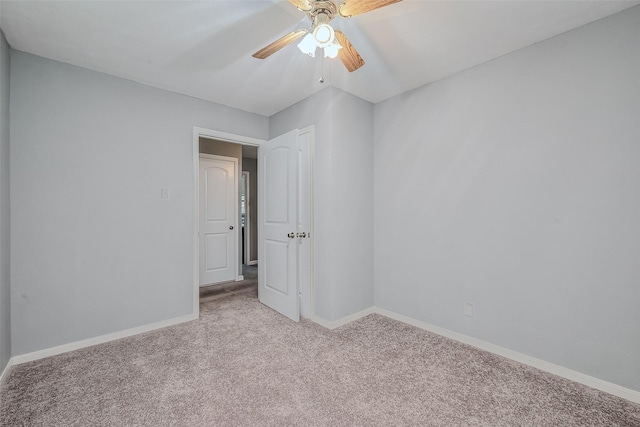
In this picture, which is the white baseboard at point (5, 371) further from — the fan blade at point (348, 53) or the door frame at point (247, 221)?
the door frame at point (247, 221)

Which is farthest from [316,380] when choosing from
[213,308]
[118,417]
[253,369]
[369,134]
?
[369,134]

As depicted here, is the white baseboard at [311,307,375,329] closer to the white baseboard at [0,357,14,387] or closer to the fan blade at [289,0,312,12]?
the white baseboard at [0,357,14,387]

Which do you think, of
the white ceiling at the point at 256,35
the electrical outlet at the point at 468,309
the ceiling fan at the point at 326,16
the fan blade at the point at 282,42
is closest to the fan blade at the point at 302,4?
the ceiling fan at the point at 326,16

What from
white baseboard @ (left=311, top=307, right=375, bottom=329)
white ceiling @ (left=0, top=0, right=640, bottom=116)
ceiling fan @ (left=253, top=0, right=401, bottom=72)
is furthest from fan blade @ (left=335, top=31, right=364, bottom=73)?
white baseboard @ (left=311, top=307, right=375, bottom=329)

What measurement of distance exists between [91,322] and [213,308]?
3.89 feet

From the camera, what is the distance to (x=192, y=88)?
2.83m

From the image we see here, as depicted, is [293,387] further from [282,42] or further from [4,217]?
[4,217]

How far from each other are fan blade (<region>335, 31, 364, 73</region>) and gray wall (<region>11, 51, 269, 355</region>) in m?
1.93

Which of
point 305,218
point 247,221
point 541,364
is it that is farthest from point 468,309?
point 247,221

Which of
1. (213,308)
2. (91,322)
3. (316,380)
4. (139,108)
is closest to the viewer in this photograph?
(316,380)

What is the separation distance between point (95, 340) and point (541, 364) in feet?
12.1

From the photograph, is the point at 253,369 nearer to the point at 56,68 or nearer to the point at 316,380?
the point at 316,380

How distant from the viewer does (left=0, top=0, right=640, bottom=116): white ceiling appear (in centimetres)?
174

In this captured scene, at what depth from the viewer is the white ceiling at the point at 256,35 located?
1.74 m
